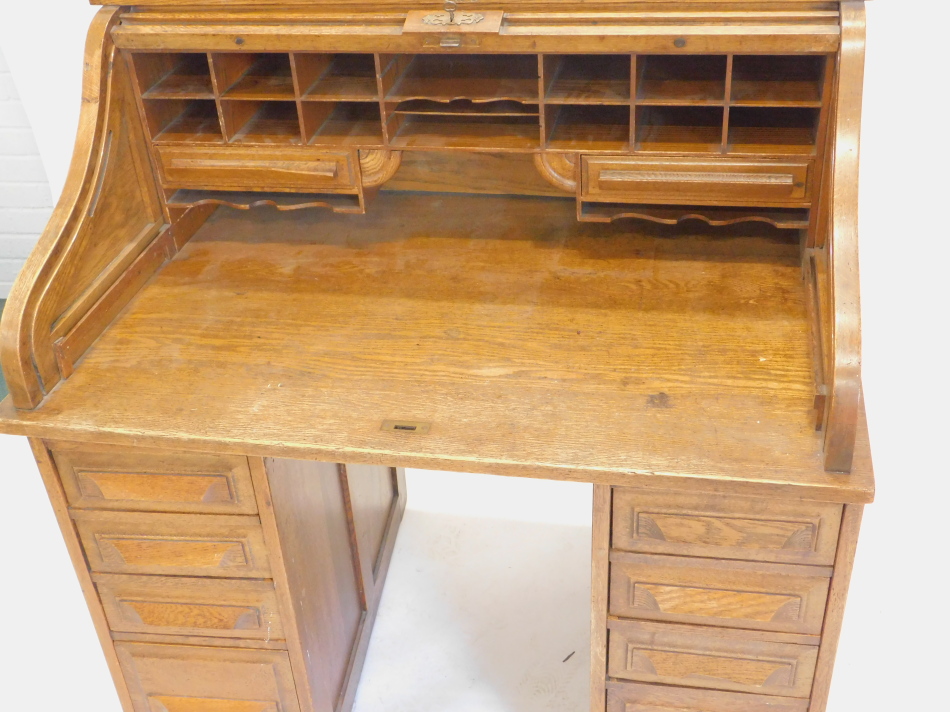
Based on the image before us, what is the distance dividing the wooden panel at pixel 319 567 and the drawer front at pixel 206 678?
0.06 metres

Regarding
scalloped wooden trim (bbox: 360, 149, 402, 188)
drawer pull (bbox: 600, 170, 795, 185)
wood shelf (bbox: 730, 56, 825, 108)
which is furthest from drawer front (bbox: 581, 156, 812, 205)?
scalloped wooden trim (bbox: 360, 149, 402, 188)

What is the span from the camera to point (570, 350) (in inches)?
70.3

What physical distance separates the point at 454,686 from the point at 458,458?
1.06 meters

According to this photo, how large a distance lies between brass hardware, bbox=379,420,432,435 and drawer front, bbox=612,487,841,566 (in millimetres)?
310

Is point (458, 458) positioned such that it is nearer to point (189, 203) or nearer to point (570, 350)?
point (570, 350)

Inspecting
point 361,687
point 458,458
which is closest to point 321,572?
point 361,687

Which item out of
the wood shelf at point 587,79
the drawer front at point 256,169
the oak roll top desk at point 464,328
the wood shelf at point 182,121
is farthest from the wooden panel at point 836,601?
the wood shelf at point 182,121

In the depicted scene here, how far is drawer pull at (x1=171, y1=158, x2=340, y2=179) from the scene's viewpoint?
6.26 ft

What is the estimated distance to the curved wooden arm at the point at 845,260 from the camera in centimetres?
146

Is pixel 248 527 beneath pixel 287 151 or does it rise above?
beneath

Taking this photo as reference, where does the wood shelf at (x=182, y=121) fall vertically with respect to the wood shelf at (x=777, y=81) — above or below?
below

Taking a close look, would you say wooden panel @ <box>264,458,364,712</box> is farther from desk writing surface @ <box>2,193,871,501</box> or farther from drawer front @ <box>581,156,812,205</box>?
drawer front @ <box>581,156,812,205</box>

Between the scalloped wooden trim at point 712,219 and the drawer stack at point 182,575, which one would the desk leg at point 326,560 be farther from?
the scalloped wooden trim at point 712,219

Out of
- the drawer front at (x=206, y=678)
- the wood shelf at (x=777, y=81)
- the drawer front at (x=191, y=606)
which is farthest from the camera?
the drawer front at (x=206, y=678)
